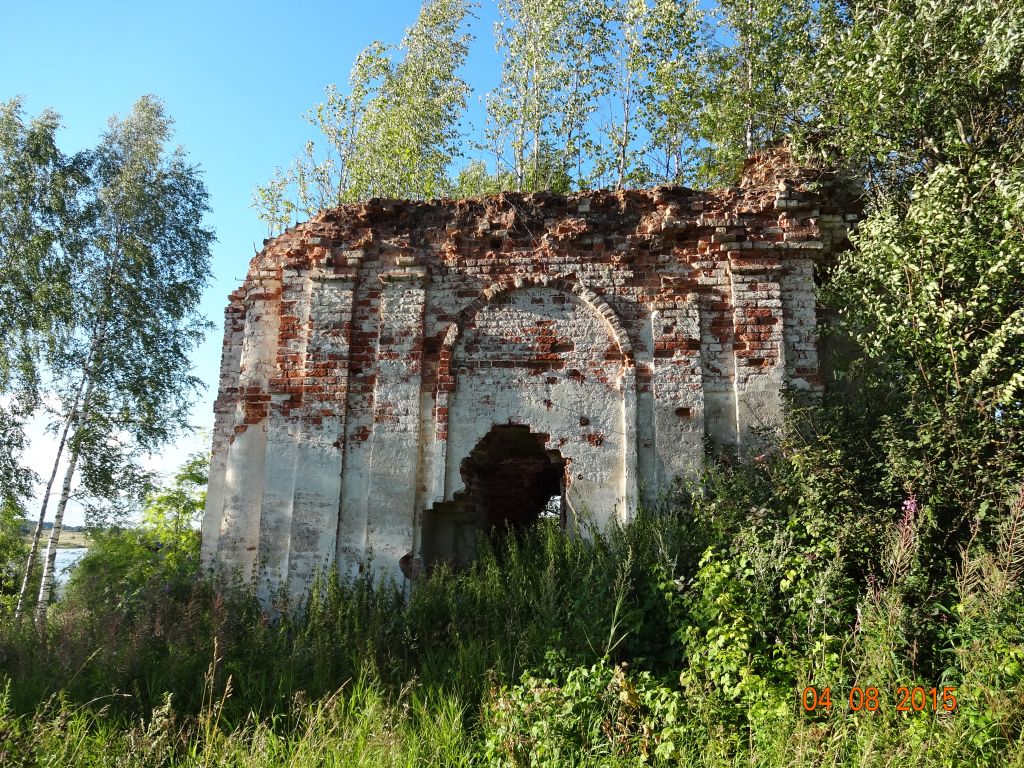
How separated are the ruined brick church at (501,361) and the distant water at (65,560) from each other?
289 inches

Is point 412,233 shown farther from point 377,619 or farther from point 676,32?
point 676,32

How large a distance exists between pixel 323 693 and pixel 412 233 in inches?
178

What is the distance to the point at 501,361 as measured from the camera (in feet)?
23.4

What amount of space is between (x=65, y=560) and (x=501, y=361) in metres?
11.7

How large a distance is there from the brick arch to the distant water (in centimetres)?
864

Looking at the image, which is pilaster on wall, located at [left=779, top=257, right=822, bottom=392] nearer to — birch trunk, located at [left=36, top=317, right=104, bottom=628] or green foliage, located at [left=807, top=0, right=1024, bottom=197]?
green foliage, located at [left=807, top=0, right=1024, bottom=197]

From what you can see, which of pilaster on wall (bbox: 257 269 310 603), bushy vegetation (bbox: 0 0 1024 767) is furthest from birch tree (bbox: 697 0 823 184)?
pilaster on wall (bbox: 257 269 310 603)

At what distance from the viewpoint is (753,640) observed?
481 centimetres

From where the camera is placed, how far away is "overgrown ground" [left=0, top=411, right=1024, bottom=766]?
3979 millimetres

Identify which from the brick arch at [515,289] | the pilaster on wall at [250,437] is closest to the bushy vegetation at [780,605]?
the pilaster on wall at [250,437]

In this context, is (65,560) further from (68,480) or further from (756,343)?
(756,343)

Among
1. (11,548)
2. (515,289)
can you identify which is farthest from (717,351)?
(11,548)

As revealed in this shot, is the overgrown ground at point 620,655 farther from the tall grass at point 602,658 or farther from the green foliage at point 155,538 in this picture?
the green foliage at point 155,538

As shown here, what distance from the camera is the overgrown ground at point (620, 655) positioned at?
157 inches
